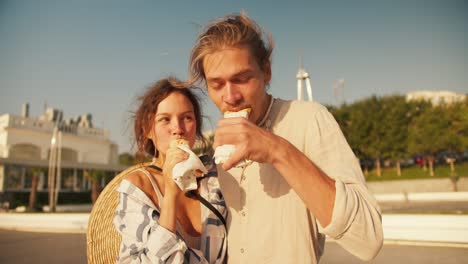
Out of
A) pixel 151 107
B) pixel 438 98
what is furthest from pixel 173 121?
pixel 438 98

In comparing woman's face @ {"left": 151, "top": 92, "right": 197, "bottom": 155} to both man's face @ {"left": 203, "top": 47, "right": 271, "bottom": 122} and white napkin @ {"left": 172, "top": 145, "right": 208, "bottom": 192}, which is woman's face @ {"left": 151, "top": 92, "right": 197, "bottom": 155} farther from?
man's face @ {"left": 203, "top": 47, "right": 271, "bottom": 122}

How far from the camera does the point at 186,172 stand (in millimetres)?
1873

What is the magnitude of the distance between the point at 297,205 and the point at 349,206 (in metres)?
0.42

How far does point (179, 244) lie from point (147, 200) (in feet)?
1.41

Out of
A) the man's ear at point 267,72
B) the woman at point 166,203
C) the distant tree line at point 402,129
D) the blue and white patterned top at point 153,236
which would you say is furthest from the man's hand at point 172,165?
the distant tree line at point 402,129

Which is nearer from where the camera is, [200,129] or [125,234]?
[125,234]

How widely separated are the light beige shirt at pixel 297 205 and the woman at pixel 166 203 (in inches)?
12.8

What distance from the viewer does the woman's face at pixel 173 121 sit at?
2.71m

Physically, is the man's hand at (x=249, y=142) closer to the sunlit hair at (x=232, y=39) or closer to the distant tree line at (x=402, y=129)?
the sunlit hair at (x=232, y=39)

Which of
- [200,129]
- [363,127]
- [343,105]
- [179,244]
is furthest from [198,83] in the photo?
[343,105]

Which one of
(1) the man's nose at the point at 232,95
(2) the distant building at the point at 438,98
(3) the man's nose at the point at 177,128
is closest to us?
(1) the man's nose at the point at 232,95

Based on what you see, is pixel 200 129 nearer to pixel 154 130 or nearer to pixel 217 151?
pixel 154 130

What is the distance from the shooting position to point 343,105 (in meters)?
55.5

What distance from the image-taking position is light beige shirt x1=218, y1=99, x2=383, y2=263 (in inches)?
49.2
